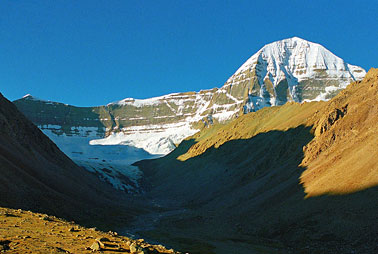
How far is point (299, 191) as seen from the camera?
217 feet

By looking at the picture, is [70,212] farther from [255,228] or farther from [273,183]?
[273,183]

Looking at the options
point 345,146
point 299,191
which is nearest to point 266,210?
point 299,191

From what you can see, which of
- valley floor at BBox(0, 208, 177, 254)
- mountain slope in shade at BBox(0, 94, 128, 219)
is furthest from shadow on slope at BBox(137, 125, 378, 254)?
valley floor at BBox(0, 208, 177, 254)

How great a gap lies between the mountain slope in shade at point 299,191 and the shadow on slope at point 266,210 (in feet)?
0.56

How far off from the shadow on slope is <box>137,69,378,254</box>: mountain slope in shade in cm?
17

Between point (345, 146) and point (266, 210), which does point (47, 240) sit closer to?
point (266, 210)

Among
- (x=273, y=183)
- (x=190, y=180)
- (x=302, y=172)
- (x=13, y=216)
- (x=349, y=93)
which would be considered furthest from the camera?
(x=190, y=180)

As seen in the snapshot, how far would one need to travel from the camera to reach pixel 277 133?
12344 centimetres

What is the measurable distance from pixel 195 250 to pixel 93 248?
29124 millimetres

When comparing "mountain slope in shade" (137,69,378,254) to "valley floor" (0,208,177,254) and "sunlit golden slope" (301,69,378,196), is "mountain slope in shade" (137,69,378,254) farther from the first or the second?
"valley floor" (0,208,177,254)

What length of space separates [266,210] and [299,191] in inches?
312

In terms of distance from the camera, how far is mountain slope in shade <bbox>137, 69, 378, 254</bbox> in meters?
47.1

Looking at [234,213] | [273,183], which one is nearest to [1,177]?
[234,213]

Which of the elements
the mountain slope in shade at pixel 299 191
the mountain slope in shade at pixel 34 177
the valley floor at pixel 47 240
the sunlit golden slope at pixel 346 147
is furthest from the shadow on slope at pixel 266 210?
the valley floor at pixel 47 240
